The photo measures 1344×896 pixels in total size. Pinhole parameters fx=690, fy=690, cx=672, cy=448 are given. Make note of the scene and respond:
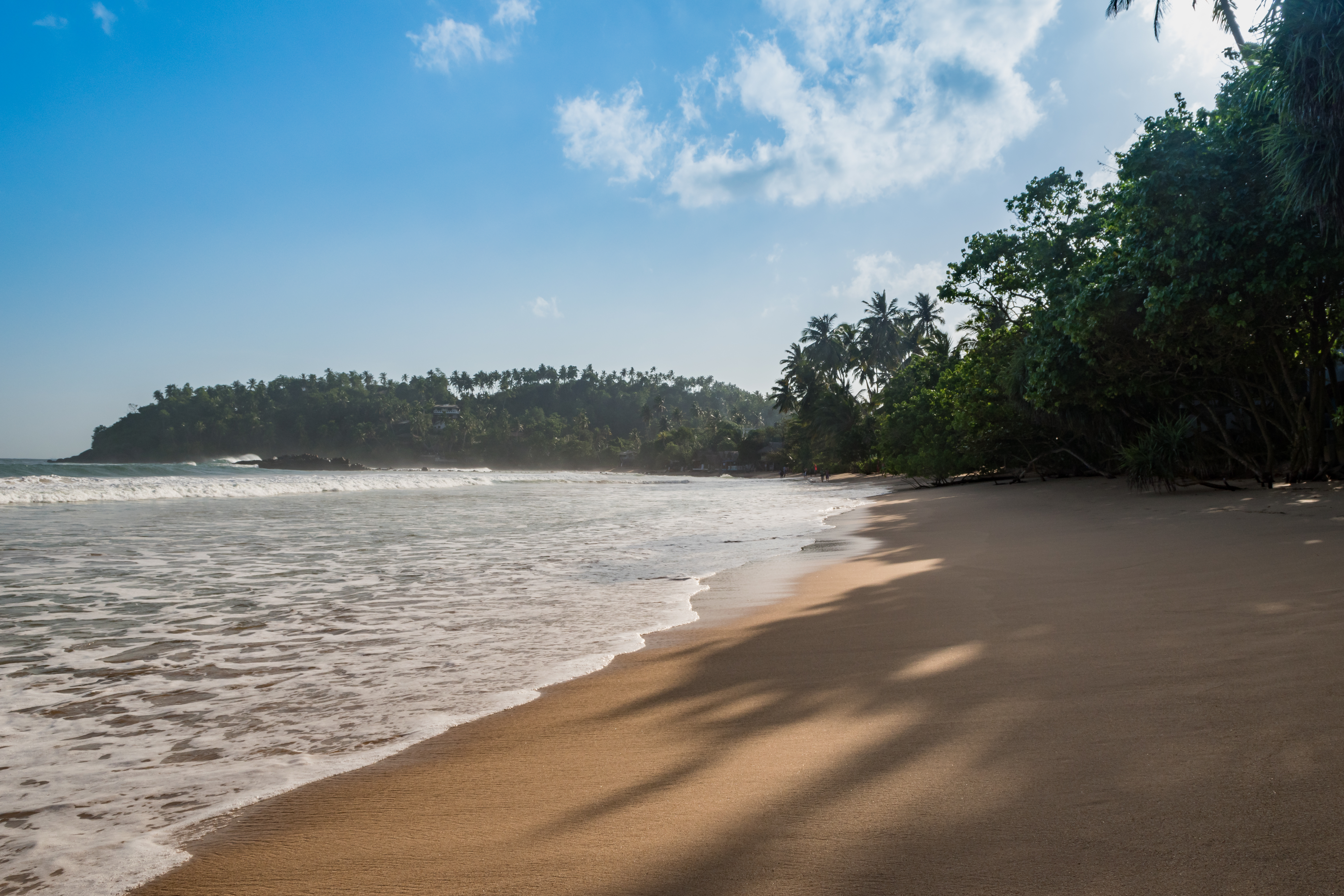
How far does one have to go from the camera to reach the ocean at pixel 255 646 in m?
2.42

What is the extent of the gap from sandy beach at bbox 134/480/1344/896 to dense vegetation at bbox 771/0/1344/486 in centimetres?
809

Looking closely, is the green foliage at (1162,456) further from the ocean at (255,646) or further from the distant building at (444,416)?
the distant building at (444,416)

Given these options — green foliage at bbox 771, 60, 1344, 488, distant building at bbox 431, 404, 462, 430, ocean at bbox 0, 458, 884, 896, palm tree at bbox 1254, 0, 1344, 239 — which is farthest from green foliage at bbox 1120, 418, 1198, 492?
distant building at bbox 431, 404, 462, 430

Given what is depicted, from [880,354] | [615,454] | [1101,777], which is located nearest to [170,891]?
[1101,777]

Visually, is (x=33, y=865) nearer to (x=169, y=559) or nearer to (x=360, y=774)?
(x=360, y=774)

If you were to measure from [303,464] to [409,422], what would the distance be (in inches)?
1452

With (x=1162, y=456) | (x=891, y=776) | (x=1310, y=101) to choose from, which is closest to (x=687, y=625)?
(x=891, y=776)

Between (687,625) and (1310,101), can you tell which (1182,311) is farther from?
(687,625)

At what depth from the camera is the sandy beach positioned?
1607mm

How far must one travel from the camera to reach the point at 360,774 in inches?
101

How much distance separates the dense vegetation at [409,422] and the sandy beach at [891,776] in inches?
4017

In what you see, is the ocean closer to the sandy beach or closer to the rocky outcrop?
the sandy beach

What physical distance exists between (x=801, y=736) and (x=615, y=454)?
116194 millimetres

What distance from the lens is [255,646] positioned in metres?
4.41
